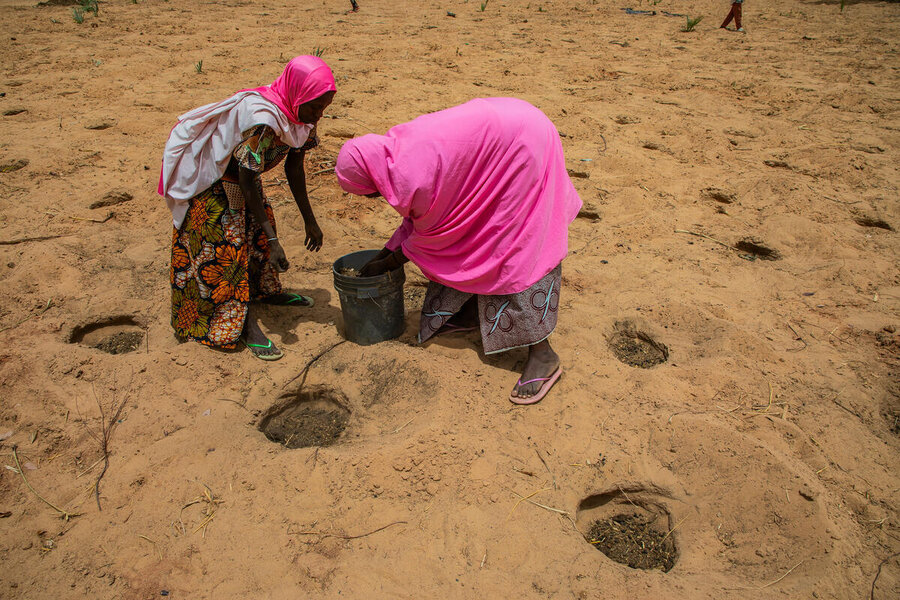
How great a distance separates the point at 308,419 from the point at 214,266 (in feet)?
2.94

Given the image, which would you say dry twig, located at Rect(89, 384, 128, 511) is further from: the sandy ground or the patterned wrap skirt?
the patterned wrap skirt

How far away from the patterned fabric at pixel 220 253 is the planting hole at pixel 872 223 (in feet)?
13.0

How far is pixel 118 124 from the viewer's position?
17.1 ft

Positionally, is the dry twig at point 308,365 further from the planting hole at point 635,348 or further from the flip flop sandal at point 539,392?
the planting hole at point 635,348

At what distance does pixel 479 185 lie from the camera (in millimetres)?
2479

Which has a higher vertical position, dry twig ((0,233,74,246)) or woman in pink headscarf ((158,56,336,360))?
woman in pink headscarf ((158,56,336,360))

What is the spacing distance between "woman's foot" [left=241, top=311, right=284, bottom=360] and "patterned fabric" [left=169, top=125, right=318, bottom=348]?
0.08 m

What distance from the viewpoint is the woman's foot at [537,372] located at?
274 centimetres

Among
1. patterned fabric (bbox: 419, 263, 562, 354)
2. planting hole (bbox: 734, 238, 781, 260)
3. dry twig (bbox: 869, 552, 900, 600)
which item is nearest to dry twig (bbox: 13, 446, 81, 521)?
patterned fabric (bbox: 419, 263, 562, 354)

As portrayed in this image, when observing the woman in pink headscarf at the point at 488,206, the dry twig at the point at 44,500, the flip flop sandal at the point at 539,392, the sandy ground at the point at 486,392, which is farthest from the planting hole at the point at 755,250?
the dry twig at the point at 44,500

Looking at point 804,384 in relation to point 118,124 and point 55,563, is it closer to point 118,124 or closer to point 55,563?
point 55,563

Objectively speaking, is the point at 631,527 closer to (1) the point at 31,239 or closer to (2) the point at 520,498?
(2) the point at 520,498

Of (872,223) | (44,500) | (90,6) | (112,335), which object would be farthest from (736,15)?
(44,500)

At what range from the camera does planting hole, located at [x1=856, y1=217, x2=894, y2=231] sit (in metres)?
4.12
